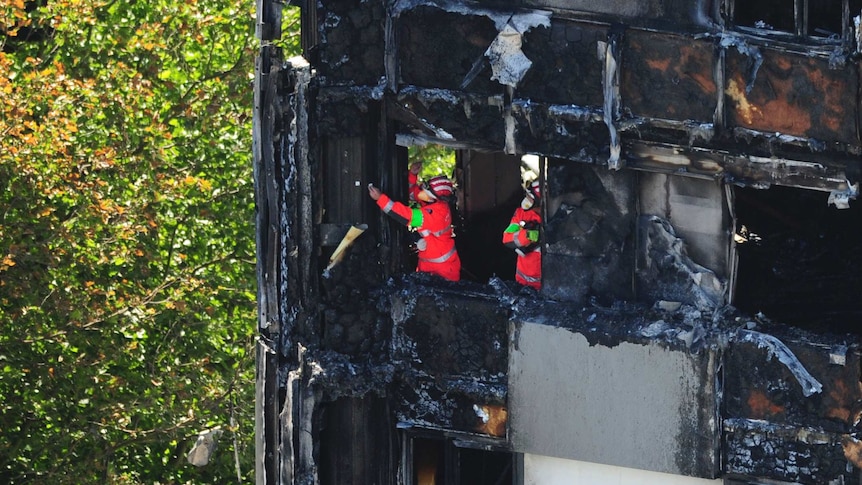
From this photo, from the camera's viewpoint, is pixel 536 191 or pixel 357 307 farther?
pixel 536 191

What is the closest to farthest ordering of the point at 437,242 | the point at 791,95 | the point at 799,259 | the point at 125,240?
the point at 791,95, the point at 437,242, the point at 799,259, the point at 125,240

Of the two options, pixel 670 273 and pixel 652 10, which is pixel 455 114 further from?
pixel 670 273

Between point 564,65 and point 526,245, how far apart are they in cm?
219

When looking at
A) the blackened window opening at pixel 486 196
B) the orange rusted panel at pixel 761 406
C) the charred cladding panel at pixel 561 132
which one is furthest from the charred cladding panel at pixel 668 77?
the blackened window opening at pixel 486 196

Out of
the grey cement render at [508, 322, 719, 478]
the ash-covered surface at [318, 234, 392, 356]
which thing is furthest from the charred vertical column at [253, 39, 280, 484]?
the grey cement render at [508, 322, 719, 478]

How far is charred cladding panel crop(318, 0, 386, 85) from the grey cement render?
2.82 metres

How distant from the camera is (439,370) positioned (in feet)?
60.8

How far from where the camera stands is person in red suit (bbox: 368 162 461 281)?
61.5 feet

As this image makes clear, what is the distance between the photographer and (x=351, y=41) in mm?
18078

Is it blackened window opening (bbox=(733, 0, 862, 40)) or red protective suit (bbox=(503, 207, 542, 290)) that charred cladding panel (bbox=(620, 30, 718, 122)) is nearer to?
blackened window opening (bbox=(733, 0, 862, 40))

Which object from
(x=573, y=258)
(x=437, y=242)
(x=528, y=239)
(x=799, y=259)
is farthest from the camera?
(x=799, y=259)

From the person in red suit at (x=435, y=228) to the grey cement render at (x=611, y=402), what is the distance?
1.23m

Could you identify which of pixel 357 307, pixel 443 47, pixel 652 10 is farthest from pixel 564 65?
pixel 357 307

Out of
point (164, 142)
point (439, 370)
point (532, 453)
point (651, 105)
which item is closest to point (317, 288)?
point (439, 370)
